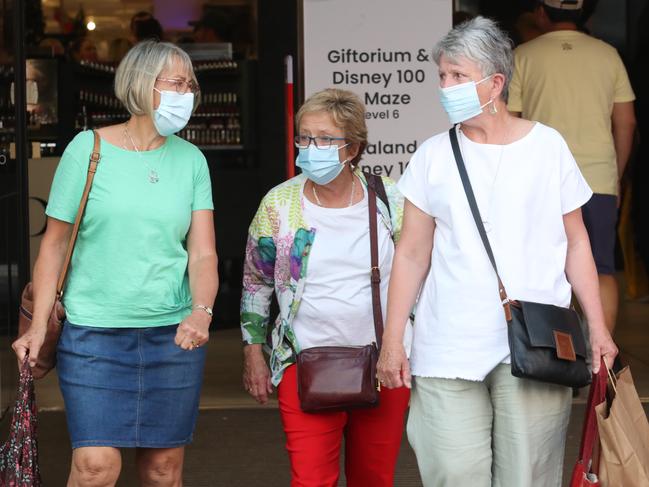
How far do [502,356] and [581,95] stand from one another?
299 cm

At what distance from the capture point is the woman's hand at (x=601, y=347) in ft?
12.7

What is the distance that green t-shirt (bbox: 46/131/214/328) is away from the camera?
4113mm

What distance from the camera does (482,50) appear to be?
3.87 meters

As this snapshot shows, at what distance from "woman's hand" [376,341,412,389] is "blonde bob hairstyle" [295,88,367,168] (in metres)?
0.83

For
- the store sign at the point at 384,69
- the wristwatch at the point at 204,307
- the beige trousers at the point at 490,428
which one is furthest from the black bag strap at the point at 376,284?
the store sign at the point at 384,69

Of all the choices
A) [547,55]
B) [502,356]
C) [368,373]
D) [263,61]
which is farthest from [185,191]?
[263,61]

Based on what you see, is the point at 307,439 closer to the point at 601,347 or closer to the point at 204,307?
the point at 204,307

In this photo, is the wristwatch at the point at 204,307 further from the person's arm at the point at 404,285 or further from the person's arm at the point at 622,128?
the person's arm at the point at 622,128

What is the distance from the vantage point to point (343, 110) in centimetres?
443

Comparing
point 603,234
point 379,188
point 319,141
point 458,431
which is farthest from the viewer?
point 603,234

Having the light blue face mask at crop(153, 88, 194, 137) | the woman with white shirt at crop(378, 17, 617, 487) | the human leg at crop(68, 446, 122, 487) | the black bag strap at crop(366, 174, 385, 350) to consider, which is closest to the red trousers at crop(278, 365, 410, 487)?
the black bag strap at crop(366, 174, 385, 350)

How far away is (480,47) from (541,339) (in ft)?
2.89

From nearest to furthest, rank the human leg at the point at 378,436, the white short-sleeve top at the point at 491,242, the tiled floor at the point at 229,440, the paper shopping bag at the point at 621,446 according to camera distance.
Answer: the paper shopping bag at the point at 621,446, the white short-sleeve top at the point at 491,242, the human leg at the point at 378,436, the tiled floor at the point at 229,440

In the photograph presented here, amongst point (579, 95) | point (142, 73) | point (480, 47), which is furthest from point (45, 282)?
point (579, 95)
